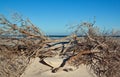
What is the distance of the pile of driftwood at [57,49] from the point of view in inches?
258

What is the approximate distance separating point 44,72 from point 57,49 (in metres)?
1.07

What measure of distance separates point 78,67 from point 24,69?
1.64 metres

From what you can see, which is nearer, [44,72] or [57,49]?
[44,72]

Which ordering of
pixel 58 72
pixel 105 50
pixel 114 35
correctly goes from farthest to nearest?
1. pixel 114 35
2. pixel 105 50
3. pixel 58 72

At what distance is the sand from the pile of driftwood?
0.13 m

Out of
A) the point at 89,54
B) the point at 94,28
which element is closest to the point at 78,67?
the point at 89,54

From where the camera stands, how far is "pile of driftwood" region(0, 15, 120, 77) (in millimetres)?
6559

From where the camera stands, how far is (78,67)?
260 inches

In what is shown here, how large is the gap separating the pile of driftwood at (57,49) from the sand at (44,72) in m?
0.13

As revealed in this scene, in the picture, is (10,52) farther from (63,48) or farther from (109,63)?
(109,63)

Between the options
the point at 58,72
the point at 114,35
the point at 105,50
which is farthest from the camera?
the point at 114,35

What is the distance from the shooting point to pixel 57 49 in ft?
23.6

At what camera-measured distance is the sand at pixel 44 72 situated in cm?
633

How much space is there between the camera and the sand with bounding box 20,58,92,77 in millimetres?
6327
